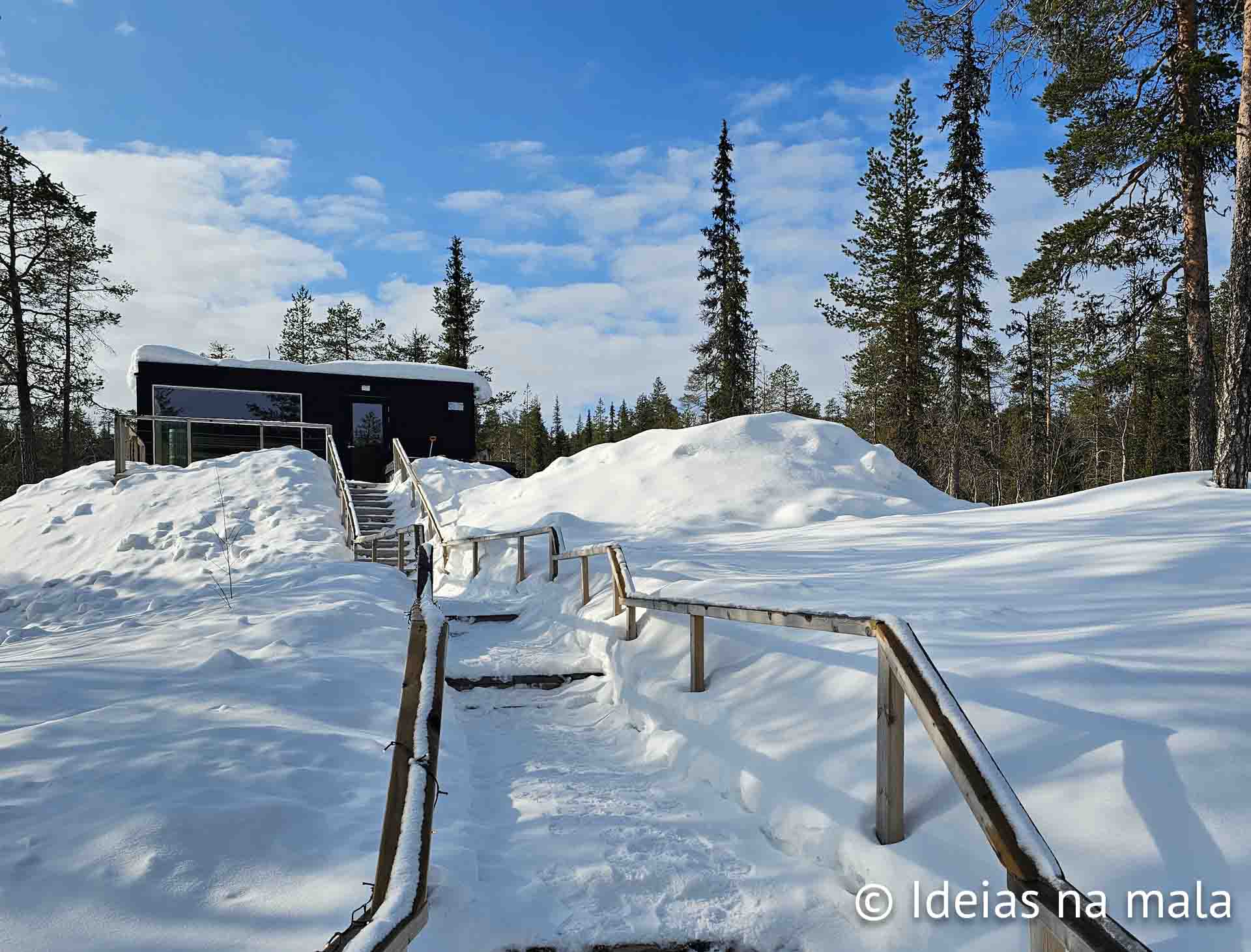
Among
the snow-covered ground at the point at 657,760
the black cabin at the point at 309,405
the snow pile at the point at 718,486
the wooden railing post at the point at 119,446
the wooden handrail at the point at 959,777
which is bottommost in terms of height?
the snow-covered ground at the point at 657,760

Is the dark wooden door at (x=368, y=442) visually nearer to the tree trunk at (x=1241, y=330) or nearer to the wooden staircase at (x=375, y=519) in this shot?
the wooden staircase at (x=375, y=519)

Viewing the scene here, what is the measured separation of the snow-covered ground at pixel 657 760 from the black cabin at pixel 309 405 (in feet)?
41.9

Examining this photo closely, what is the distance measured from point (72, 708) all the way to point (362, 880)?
2097mm

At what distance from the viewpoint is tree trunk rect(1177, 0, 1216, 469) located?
35.6 feet

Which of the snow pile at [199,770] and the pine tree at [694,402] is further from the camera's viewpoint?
the pine tree at [694,402]

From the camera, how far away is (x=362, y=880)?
2.17 m

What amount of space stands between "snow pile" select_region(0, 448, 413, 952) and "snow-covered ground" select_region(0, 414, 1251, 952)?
0.01 metres

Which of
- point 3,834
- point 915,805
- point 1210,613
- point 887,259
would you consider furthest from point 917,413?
point 3,834

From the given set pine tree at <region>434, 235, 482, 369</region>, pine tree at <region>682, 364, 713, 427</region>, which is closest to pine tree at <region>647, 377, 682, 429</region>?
pine tree at <region>682, 364, 713, 427</region>

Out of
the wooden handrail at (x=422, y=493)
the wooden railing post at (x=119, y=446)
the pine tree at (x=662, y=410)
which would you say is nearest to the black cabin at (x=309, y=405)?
the wooden railing post at (x=119, y=446)

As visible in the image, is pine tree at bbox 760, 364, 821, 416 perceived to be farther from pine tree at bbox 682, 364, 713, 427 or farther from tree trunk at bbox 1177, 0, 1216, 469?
tree trunk at bbox 1177, 0, 1216, 469

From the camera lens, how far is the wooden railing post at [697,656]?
13.6ft

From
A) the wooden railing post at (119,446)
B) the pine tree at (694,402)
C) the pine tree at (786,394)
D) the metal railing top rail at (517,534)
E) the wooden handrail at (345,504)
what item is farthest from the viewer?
the pine tree at (786,394)

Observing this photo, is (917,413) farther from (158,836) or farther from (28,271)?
(28,271)
